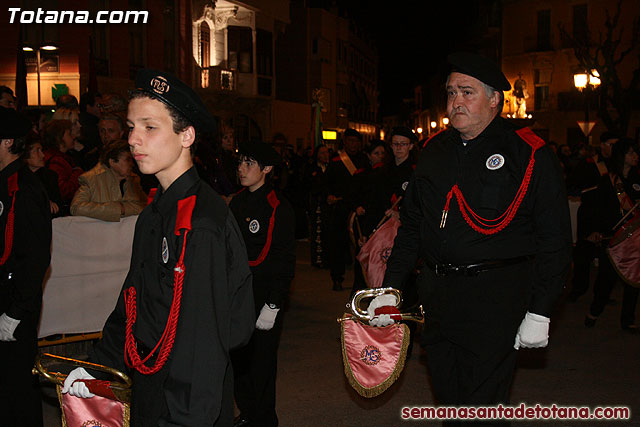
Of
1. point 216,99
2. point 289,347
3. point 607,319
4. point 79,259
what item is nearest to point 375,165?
point 289,347

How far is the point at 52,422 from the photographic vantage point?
19.0 ft

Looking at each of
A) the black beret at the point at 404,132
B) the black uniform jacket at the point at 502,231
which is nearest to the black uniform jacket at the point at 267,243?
the black uniform jacket at the point at 502,231

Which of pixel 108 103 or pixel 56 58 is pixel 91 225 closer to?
pixel 108 103

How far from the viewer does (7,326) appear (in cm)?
425

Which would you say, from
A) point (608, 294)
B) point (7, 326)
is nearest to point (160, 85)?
point (7, 326)

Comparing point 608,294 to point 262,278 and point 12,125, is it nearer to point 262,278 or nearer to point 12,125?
point 262,278

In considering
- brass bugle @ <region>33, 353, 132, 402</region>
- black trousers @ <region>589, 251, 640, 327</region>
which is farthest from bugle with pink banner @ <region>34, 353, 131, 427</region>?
black trousers @ <region>589, 251, 640, 327</region>

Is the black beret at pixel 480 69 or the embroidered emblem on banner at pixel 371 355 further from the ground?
the black beret at pixel 480 69

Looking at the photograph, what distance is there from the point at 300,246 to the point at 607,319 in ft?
27.1

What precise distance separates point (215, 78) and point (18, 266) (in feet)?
85.6

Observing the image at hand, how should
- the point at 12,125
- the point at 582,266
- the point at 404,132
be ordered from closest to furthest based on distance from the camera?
the point at 12,125 < the point at 404,132 < the point at 582,266

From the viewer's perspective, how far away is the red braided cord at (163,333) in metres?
2.65

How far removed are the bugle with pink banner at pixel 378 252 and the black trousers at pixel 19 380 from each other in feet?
12.2

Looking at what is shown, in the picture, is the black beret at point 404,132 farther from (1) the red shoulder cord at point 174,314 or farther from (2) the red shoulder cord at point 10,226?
(1) the red shoulder cord at point 174,314
